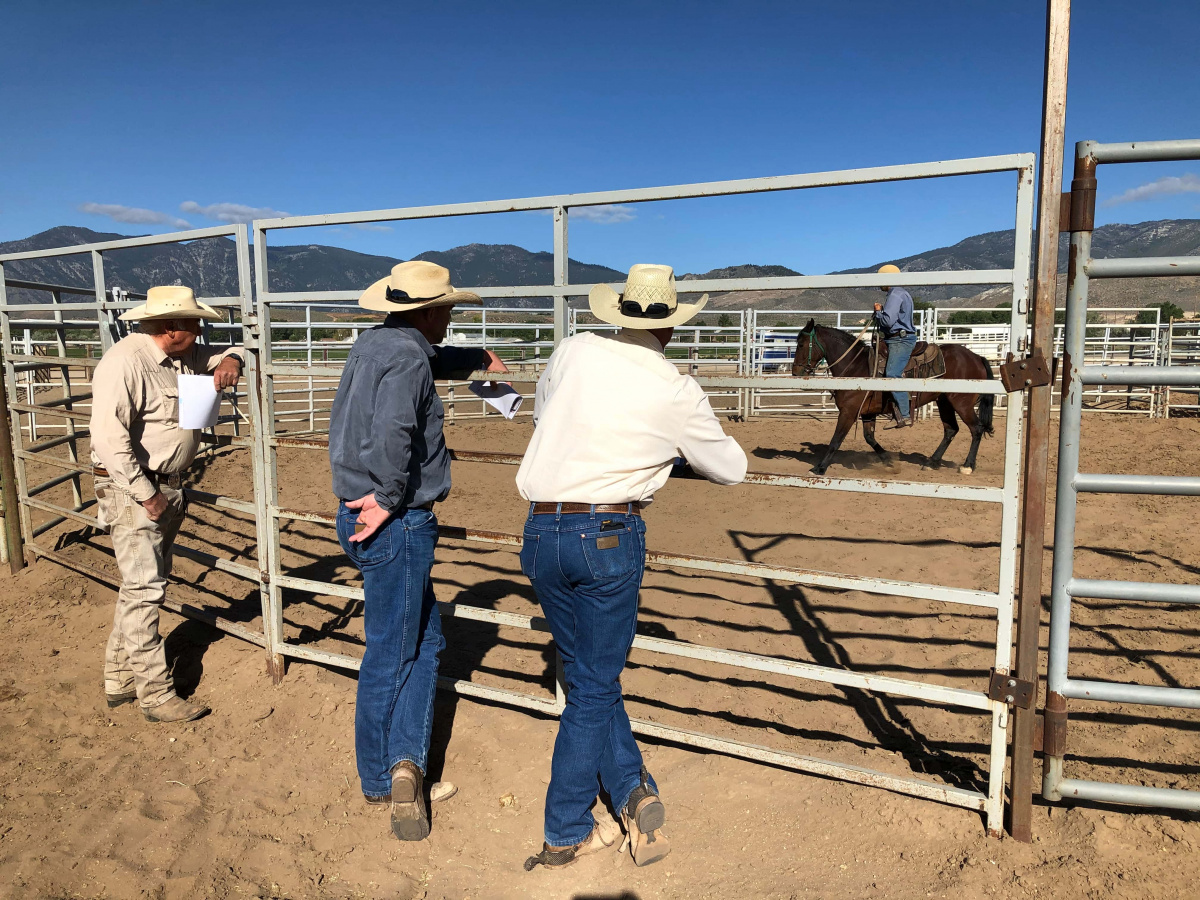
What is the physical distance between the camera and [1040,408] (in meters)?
2.29

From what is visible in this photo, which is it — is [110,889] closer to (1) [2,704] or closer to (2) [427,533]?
(2) [427,533]

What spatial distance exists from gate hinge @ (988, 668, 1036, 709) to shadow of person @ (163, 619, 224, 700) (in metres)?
3.43

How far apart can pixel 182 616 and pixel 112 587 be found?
0.83 metres

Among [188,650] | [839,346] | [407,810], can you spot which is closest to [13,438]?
[188,650]

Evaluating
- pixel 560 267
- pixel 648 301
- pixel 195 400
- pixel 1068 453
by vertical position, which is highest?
pixel 560 267

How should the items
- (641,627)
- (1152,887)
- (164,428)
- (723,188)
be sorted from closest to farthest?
(1152,887) < (723,188) < (164,428) < (641,627)

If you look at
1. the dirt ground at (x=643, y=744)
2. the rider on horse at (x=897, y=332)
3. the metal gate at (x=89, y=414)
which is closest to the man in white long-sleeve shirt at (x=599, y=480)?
the dirt ground at (x=643, y=744)

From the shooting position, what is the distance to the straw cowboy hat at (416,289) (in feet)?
8.64

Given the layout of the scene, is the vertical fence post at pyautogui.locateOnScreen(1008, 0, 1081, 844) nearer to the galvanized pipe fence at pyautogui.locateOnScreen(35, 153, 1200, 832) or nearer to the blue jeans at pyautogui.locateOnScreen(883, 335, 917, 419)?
the galvanized pipe fence at pyautogui.locateOnScreen(35, 153, 1200, 832)

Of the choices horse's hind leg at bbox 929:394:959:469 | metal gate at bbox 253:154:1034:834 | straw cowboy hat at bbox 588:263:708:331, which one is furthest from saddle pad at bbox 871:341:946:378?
straw cowboy hat at bbox 588:263:708:331

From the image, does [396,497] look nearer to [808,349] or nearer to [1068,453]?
[1068,453]

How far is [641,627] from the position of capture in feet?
14.7

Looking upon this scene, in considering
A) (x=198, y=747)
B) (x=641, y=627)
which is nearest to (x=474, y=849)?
(x=198, y=747)

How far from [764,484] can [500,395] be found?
1.08 metres
